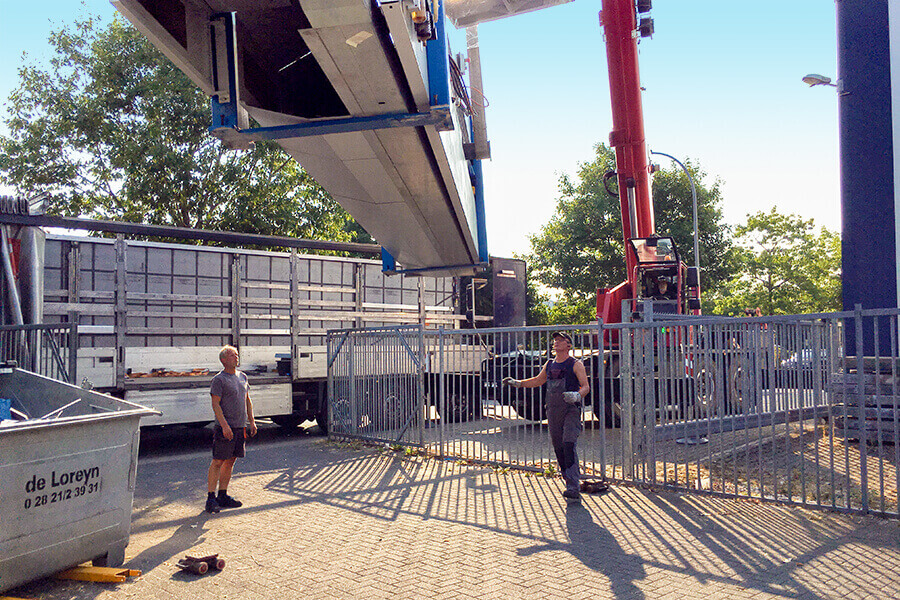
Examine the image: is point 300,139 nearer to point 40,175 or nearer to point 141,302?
point 141,302

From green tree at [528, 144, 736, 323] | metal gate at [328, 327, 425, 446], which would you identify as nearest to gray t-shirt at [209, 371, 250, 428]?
metal gate at [328, 327, 425, 446]

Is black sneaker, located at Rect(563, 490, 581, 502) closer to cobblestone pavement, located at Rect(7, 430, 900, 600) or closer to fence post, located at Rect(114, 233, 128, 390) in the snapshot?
cobblestone pavement, located at Rect(7, 430, 900, 600)

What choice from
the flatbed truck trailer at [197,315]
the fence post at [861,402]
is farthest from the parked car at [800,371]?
the flatbed truck trailer at [197,315]

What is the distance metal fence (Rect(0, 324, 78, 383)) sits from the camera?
9.01m

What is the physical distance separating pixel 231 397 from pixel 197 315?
4136 mm

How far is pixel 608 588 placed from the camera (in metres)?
4.77

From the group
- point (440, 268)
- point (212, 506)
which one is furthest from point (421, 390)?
point (212, 506)

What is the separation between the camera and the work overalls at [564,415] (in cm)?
762

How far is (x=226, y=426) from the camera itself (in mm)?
7109

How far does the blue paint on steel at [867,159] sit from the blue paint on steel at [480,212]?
5.33m

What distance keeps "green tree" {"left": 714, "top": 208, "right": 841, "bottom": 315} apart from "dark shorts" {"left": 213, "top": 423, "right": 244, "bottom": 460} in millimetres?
37801

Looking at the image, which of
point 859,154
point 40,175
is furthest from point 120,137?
point 859,154

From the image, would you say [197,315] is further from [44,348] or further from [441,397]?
[441,397]

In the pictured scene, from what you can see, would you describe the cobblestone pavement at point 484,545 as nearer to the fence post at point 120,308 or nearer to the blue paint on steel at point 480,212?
the fence post at point 120,308
